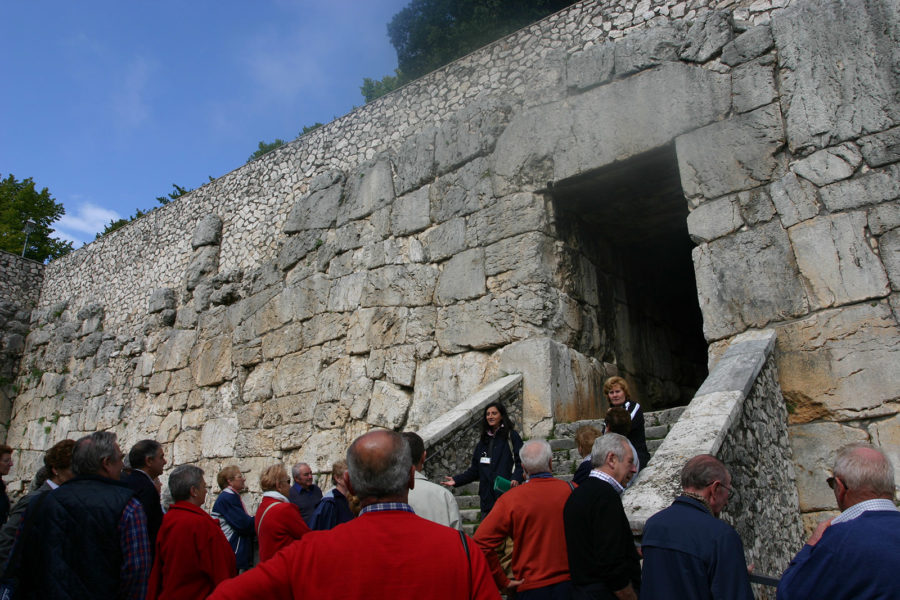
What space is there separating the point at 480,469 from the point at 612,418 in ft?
3.74

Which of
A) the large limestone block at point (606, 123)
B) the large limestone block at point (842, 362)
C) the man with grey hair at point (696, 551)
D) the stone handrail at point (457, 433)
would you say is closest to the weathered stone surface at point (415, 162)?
the large limestone block at point (606, 123)

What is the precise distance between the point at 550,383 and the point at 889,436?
275cm

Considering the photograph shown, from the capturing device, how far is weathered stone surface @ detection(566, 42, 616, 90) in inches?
273

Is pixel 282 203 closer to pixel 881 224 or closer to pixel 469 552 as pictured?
pixel 881 224

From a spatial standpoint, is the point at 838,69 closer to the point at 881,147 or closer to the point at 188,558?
the point at 881,147

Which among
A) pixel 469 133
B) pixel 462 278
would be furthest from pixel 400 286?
pixel 469 133

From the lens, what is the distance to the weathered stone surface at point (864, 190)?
526 centimetres

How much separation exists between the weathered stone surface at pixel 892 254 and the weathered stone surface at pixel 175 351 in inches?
360

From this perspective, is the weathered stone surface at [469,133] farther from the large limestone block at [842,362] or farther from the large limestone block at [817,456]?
the large limestone block at [817,456]

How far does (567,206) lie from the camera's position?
7.49 meters

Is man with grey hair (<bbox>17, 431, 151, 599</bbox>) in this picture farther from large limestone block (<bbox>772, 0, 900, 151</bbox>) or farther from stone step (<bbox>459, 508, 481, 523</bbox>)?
large limestone block (<bbox>772, 0, 900, 151</bbox>)

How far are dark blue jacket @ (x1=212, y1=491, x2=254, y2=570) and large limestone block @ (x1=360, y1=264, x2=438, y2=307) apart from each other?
358cm

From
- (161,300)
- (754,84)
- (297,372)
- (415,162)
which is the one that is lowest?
(297,372)

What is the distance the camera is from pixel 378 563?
168 centimetres
